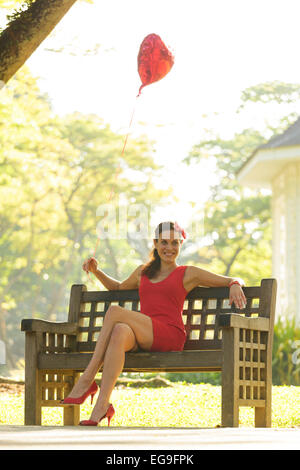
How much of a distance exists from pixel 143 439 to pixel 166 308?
7.33 ft

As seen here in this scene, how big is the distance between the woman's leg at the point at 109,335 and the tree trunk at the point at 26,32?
9.87 feet

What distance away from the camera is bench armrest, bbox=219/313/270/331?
213 inches

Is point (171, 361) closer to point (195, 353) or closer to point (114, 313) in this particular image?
point (195, 353)

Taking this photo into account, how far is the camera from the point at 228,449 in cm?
332

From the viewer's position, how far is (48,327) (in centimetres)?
632

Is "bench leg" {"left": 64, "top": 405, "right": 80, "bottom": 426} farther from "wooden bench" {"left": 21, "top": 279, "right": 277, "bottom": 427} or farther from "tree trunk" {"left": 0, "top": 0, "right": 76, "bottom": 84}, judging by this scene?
"tree trunk" {"left": 0, "top": 0, "right": 76, "bottom": 84}

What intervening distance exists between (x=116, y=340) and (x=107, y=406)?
0.45 metres

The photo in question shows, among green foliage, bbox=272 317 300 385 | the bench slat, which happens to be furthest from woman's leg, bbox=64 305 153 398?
green foliage, bbox=272 317 300 385

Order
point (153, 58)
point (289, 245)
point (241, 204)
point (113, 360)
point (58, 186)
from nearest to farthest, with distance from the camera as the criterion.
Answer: point (113, 360) < point (153, 58) < point (289, 245) < point (58, 186) < point (241, 204)

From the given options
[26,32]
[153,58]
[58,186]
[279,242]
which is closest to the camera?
[26,32]

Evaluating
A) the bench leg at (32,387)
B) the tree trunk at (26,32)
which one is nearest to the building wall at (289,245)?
the tree trunk at (26,32)

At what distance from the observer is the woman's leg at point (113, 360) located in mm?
5156

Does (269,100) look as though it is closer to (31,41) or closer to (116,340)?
(31,41)

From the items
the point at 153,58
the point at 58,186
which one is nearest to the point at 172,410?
the point at 153,58
